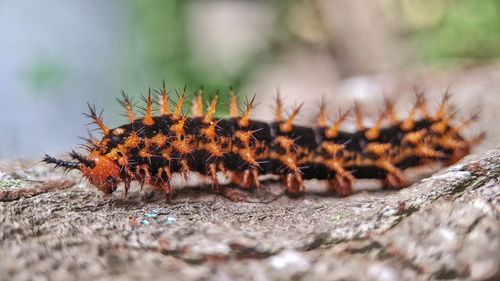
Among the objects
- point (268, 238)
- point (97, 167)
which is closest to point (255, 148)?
point (97, 167)

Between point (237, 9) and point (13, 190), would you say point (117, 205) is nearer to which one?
point (13, 190)

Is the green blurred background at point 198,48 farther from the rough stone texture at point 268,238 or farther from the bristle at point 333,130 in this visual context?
the rough stone texture at point 268,238

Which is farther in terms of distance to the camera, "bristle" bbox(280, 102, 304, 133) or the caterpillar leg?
"bristle" bbox(280, 102, 304, 133)

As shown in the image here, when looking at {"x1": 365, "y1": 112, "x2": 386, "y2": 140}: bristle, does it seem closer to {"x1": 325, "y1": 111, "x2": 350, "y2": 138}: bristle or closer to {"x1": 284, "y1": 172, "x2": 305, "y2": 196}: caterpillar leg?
{"x1": 325, "y1": 111, "x2": 350, "y2": 138}: bristle

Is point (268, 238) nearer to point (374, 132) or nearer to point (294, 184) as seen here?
point (294, 184)

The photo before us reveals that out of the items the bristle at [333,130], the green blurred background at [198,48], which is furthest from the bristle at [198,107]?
the green blurred background at [198,48]

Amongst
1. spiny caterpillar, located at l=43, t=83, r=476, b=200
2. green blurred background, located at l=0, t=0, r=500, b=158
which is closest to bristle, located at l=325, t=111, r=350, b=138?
spiny caterpillar, located at l=43, t=83, r=476, b=200
